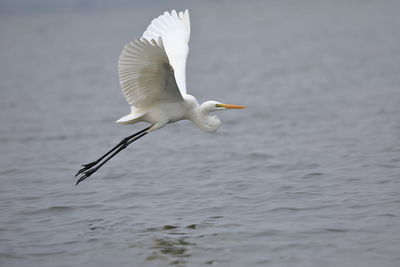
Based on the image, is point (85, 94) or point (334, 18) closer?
point (85, 94)

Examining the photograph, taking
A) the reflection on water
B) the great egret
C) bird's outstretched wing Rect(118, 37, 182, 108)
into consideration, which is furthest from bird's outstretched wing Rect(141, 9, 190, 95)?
the reflection on water

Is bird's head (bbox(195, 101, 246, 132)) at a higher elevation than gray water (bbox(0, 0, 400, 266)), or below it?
higher

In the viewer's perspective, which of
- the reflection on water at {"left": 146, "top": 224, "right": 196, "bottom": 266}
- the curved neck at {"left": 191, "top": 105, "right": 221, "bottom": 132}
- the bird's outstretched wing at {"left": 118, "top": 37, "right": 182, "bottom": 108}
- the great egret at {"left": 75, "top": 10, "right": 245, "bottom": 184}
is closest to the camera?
the reflection on water at {"left": 146, "top": 224, "right": 196, "bottom": 266}

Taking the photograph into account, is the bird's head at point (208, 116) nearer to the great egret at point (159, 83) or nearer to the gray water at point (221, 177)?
the great egret at point (159, 83)

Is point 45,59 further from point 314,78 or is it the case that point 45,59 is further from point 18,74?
point 314,78

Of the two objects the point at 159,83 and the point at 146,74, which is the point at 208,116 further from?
the point at 146,74

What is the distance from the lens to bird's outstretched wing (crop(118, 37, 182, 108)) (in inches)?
291

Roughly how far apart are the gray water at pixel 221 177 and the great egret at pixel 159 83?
1010mm

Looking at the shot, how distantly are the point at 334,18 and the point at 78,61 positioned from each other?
24.5 metres

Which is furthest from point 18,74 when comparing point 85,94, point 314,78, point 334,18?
point 334,18

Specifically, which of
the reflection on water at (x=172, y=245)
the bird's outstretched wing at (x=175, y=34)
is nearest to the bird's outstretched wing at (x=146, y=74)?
the bird's outstretched wing at (x=175, y=34)

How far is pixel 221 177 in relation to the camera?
10234 mm

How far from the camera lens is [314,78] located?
2091 cm

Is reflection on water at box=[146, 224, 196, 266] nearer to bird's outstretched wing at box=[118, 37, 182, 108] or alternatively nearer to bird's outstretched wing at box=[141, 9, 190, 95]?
bird's outstretched wing at box=[118, 37, 182, 108]
